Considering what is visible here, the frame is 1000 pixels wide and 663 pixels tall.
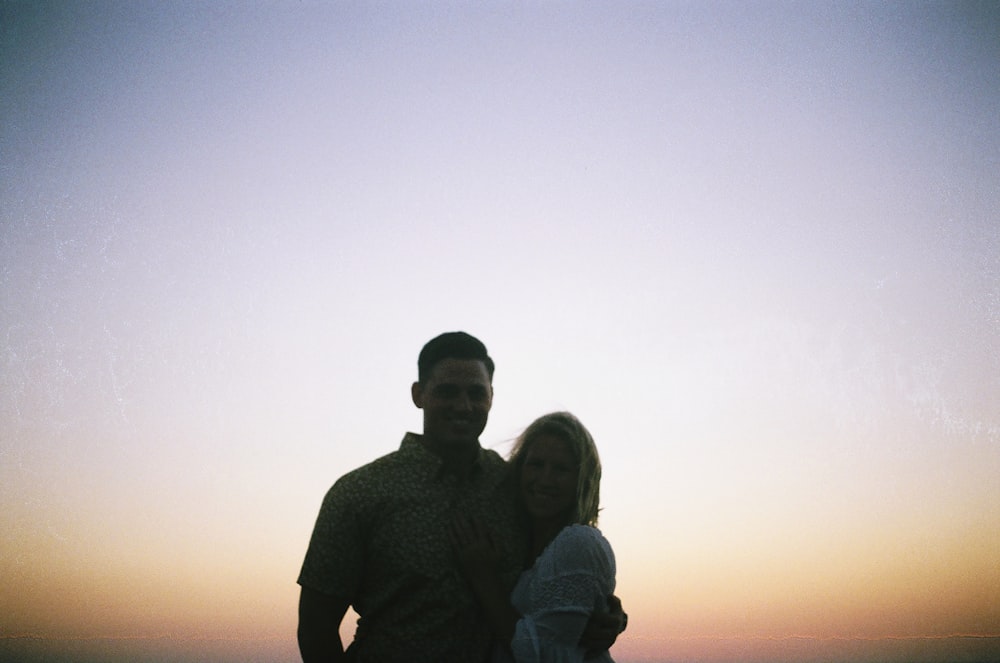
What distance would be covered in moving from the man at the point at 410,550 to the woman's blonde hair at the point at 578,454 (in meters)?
0.33

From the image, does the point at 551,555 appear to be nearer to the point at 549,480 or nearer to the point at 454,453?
the point at 549,480

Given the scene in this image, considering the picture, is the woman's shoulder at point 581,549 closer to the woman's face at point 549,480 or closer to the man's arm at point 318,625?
the woman's face at point 549,480

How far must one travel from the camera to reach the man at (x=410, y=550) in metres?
4.55

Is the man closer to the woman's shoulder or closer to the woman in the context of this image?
the woman

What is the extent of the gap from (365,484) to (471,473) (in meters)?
0.75

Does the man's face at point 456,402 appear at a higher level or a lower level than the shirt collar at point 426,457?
higher

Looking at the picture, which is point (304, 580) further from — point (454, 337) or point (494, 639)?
point (454, 337)

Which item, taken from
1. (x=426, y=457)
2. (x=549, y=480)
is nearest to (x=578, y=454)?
(x=549, y=480)

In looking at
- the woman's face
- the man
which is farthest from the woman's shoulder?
the man

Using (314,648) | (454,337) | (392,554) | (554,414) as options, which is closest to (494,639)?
(392,554)

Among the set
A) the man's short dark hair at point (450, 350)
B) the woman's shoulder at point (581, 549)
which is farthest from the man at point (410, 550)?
the woman's shoulder at point (581, 549)

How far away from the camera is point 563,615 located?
425 centimetres

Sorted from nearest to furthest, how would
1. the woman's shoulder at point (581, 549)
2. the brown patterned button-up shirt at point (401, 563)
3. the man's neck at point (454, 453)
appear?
the woman's shoulder at point (581, 549), the brown patterned button-up shirt at point (401, 563), the man's neck at point (454, 453)

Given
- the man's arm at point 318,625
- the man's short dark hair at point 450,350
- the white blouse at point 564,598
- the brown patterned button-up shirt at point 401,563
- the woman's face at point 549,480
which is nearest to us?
the white blouse at point 564,598
